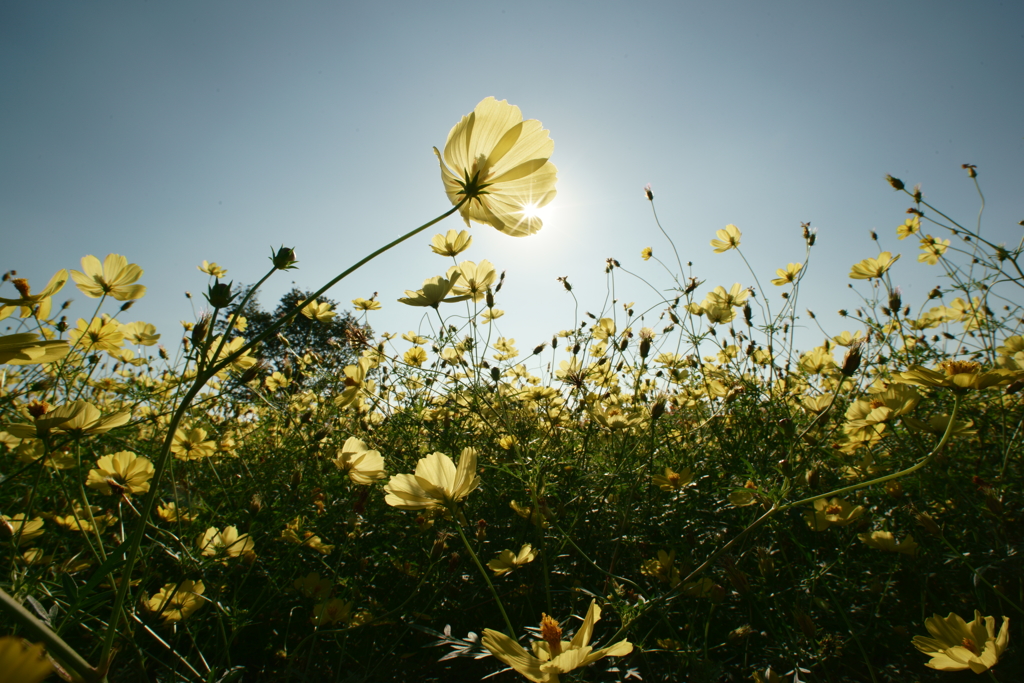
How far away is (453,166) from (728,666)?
112 centimetres

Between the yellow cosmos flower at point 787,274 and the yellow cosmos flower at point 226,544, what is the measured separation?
2.47 metres

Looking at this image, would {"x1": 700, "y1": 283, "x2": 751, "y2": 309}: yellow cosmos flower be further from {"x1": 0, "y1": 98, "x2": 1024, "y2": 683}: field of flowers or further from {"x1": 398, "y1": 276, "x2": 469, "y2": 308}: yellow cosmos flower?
{"x1": 398, "y1": 276, "x2": 469, "y2": 308}: yellow cosmos flower

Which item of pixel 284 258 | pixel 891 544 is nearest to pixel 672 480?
pixel 891 544

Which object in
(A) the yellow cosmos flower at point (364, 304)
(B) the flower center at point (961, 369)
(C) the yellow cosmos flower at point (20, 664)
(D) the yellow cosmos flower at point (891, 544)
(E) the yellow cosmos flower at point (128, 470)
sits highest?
(A) the yellow cosmos flower at point (364, 304)

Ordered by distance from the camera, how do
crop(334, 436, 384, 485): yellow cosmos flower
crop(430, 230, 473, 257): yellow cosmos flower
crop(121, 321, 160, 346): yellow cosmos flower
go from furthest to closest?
crop(121, 321, 160, 346): yellow cosmos flower → crop(430, 230, 473, 257): yellow cosmos flower → crop(334, 436, 384, 485): yellow cosmos flower

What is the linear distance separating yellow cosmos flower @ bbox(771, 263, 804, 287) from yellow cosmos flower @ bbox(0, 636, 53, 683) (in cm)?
263

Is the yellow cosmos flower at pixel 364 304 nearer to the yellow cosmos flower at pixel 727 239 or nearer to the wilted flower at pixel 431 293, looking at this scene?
the wilted flower at pixel 431 293

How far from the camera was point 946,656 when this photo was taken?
66cm

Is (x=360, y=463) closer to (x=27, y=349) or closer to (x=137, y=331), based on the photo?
(x=27, y=349)

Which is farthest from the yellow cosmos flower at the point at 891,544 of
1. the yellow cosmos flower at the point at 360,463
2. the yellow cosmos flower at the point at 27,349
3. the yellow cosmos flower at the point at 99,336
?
the yellow cosmos flower at the point at 99,336

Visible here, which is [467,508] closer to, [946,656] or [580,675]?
[580,675]

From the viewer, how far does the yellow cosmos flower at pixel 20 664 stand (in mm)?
186

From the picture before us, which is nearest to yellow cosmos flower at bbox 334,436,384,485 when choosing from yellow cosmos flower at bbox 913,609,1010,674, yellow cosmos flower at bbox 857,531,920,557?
yellow cosmos flower at bbox 913,609,1010,674

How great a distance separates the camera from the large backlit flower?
2.12 feet
